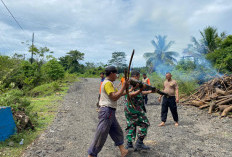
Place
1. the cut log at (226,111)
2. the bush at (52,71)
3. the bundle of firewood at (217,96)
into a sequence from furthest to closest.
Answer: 1. the bush at (52,71)
2. the bundle of firewood at (217,96)
3. the cut log at (226,111)

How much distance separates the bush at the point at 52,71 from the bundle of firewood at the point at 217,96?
13397mm

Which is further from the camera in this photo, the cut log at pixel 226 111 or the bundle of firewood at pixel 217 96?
the bundle of firewood at pixel 217 96

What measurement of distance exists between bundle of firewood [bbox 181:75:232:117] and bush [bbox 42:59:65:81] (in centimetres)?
1340

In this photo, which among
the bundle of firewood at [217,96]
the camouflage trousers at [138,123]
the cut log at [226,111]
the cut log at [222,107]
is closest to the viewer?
the camouflage trousers at [138,123]

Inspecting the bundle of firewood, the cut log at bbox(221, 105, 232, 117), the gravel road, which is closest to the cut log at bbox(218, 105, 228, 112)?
the bundle of firewood

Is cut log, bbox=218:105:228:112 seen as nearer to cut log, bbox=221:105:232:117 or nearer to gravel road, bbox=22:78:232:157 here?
cut log, bbox=221:105:232:117

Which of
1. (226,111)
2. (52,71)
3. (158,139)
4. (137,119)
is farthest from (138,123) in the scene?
(52,71)

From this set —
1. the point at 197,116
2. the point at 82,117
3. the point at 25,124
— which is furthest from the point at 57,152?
the point at 197,116

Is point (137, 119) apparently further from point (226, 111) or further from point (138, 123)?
point (226, 111)

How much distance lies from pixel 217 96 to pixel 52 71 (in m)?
15.2

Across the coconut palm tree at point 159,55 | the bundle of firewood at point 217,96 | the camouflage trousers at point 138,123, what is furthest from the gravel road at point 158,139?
the coconut palm tree at point 159,55

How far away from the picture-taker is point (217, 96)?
868cm

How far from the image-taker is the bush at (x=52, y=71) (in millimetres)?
18844

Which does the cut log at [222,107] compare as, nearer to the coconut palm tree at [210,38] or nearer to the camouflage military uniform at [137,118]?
the camouflage military uniform at [137,118]
